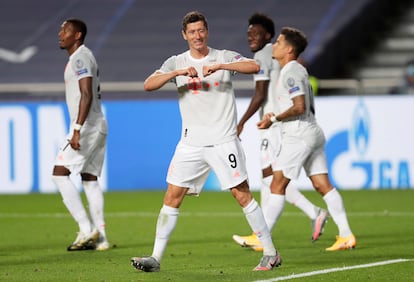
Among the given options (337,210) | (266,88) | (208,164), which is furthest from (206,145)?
(266,88)

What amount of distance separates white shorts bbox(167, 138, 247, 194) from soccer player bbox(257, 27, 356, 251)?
142 cm

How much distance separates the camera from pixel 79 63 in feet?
37.5

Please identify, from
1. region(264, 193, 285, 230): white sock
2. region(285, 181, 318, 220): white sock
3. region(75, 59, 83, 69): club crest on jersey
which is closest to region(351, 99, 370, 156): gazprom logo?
region(285, 181, 318, 220): white sock

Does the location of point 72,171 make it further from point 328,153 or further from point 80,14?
point 80,14

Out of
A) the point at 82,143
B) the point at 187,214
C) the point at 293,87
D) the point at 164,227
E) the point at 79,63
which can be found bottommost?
the point at 187,214

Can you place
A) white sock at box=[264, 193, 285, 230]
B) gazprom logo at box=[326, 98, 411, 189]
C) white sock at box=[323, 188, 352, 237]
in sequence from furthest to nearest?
gazprom logo at box=[326, 98, 411, 189]
white sock at box=[323, 188, 352, 237]
white sock at box=[264, 193, 285, 230]

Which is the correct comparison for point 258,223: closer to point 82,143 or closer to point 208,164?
point 208,164

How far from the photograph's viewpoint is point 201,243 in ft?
38.8

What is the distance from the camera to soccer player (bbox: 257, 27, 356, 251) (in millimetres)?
10711

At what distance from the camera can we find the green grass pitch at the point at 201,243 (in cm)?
910

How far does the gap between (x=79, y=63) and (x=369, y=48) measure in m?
16.6

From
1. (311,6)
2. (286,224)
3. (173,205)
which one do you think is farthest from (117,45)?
(173,205)

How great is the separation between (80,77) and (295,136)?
225cm

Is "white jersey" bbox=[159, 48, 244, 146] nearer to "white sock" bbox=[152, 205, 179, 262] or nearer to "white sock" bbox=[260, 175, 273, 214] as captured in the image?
"white sock" bbox=[152, 205, 179, 262]
